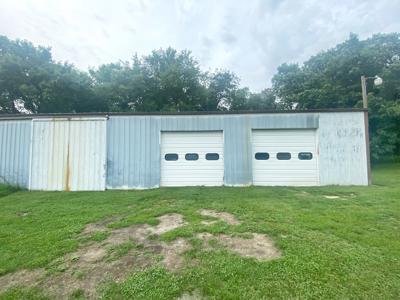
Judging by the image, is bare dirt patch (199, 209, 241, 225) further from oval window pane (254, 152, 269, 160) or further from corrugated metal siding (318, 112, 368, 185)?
corrugated metal siding (318, 112, 368, 185)

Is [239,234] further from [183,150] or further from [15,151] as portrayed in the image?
[15,151]

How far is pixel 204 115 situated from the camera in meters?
8.92

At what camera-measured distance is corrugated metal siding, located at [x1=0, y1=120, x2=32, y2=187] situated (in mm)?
8703

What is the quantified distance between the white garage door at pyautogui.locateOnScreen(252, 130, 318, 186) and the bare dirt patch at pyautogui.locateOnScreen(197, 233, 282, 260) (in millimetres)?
5130

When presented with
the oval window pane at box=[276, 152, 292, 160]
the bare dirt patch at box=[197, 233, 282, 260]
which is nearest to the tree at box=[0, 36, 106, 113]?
the oval window pane at box=[276, 152, 292, 160]

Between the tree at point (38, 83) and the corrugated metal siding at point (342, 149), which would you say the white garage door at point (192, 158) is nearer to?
the corrugated metal siding at point (342, 149)

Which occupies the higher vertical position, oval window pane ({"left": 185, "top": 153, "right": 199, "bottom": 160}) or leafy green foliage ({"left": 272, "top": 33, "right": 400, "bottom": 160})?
leafy green foliage ({"left": 272, "top": 33, "right": 400, "bottom": 160})

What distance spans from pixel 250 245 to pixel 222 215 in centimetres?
147

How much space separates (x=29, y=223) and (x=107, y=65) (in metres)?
21.4

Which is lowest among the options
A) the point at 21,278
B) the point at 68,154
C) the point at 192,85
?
the point at 21,278

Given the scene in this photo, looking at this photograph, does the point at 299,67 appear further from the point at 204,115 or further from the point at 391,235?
the point at 391,235

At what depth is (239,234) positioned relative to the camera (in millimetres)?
3885

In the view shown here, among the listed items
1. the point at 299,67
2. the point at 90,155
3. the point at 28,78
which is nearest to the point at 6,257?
Answer: the point at 90,155

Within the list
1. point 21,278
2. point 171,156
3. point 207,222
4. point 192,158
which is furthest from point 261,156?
point 21,278
